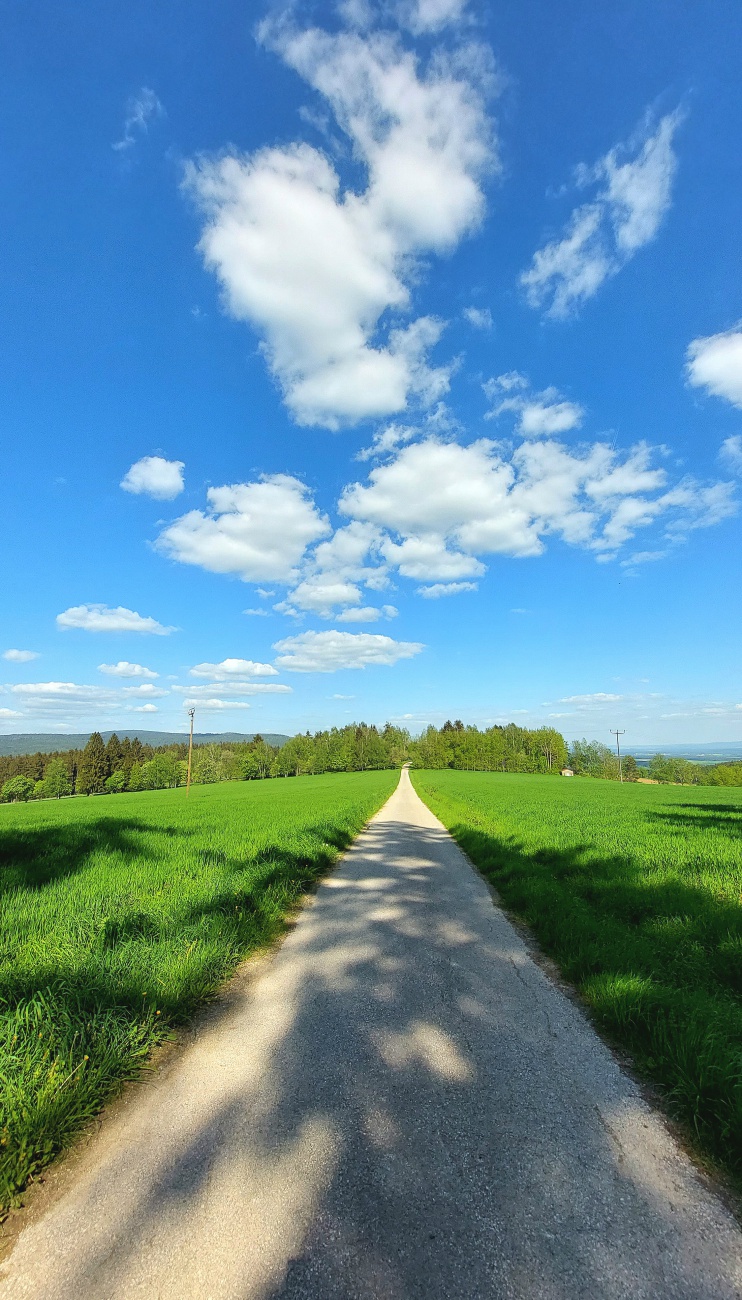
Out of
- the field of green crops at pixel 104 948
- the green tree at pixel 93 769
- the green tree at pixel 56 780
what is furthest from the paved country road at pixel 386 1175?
the green tree at pixel 56 780

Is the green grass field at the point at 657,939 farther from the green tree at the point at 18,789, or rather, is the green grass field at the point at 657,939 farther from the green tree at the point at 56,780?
the green tree at the point at 18,789

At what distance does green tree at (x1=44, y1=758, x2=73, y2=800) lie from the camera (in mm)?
93188

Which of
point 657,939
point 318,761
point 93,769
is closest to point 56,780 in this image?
point 93,769

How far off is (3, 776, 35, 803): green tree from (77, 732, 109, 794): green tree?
29.1 ft

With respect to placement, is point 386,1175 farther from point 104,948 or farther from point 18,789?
point 18,789

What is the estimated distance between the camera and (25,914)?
5.66 m

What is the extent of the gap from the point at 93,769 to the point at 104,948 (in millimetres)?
100561

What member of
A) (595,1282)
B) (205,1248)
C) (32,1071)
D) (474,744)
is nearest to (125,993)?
(32,1071)

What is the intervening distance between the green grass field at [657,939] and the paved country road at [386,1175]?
34 cm

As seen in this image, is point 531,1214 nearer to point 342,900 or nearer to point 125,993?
point 125,993

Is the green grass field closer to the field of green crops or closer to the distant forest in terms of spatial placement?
the field of green crops

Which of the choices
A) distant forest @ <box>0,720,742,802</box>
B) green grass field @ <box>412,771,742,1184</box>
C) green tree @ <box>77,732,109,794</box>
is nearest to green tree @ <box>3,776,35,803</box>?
distant forest @ <box>0,720,742,802</box>

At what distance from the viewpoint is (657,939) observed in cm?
584

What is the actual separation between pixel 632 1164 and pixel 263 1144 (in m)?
2.06
